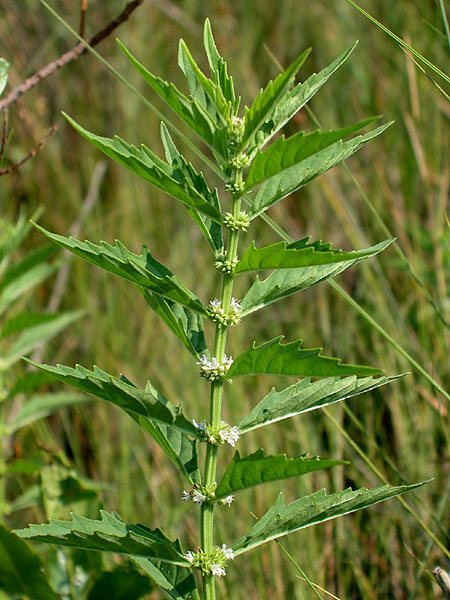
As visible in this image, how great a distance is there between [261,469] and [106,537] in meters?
0.20

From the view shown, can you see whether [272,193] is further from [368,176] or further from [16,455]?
[368,176]

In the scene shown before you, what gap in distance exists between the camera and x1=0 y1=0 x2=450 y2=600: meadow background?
1.71 m

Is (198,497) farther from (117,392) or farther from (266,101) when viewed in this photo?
(266,101)

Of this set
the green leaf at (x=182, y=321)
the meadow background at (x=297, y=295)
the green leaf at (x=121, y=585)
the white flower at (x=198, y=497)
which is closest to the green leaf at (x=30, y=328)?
the meadow background at (x=297, y=295)

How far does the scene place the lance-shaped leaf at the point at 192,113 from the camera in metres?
0.79

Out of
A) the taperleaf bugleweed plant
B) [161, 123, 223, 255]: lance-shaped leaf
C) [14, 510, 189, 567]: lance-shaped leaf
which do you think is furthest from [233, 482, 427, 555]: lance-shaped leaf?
[161, 123, 223, 255]: lance-shaped leaf

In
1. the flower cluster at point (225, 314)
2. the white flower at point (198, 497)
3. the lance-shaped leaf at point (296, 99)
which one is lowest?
the white flower at point (198, 497)

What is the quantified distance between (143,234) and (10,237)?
145 centimetres

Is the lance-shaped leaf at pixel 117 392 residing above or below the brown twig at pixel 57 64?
below

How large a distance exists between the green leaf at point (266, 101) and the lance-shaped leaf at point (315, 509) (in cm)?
47

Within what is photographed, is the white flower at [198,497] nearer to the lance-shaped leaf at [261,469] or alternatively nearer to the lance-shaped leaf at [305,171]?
the lance-shaped leaf at [261,469]

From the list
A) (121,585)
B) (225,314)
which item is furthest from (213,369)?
(121,585)

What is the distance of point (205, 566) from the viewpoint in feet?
3.01

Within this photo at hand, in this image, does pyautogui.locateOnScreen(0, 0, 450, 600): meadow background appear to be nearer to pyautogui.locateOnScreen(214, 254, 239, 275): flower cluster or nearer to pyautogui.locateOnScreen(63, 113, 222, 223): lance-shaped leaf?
pyautogui.locateOnScreen(214, 254, 239, 275): flower cluster
